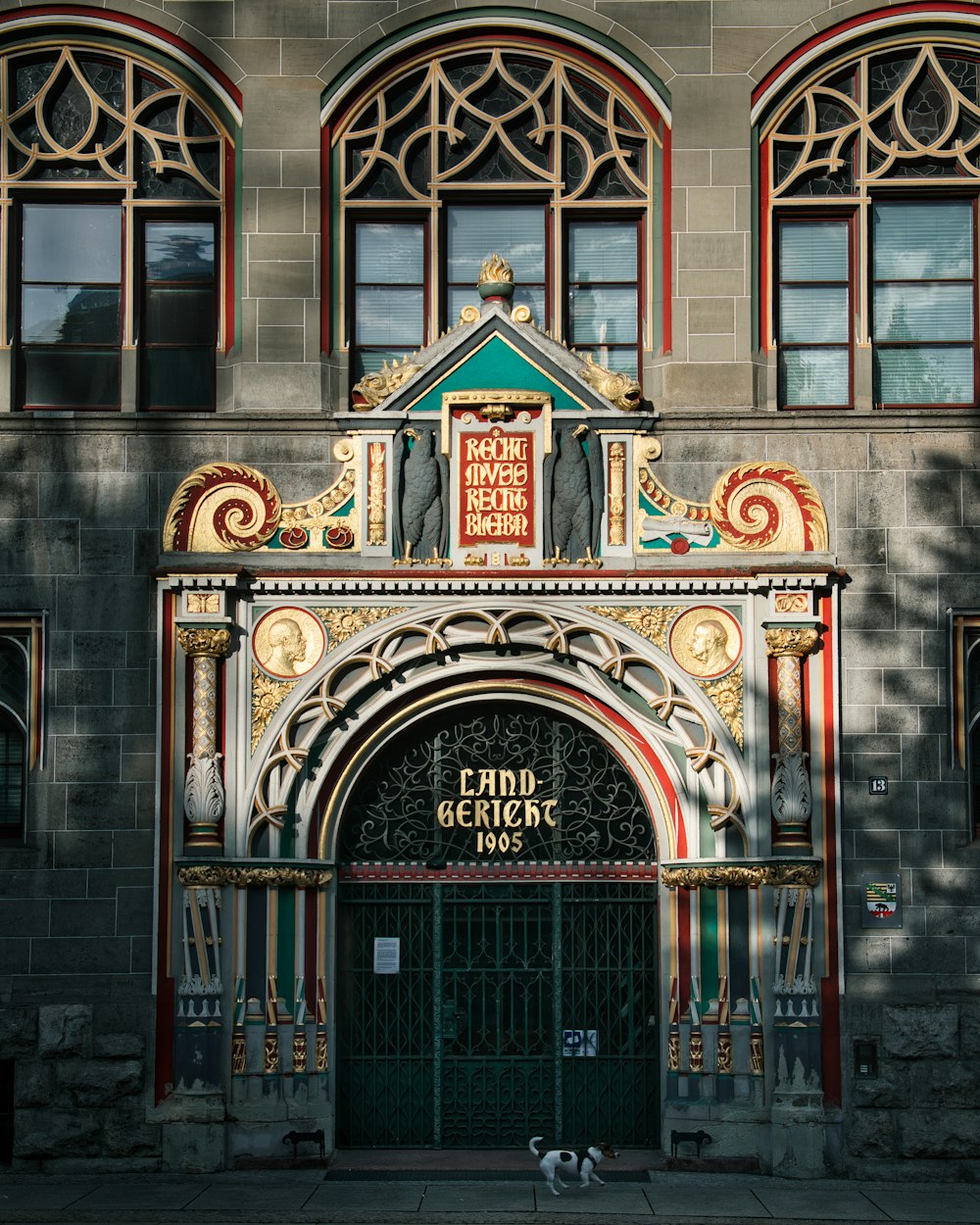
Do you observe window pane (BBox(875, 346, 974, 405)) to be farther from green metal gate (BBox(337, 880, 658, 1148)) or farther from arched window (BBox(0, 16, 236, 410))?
arched window (BBox(0, 16, 236, 410))

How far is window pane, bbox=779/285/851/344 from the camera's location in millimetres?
18984

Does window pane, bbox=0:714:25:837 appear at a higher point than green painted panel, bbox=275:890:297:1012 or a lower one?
higher

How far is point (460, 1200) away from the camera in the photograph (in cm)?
1655

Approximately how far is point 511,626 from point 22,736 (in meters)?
4.39

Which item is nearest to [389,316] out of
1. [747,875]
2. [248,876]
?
[248,876]

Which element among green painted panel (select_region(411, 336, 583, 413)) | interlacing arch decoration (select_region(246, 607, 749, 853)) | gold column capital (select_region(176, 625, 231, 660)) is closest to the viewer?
gold column capital (select_region(176, 625, 231, 660))

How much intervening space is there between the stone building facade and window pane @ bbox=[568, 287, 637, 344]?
4cm

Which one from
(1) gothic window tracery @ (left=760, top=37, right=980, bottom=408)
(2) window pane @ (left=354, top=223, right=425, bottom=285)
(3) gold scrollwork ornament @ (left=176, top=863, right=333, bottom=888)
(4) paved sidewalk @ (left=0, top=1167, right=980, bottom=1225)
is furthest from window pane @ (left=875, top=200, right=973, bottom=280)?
(4) paved sidewalk @ (left=0, top=1167, right=980, bottom=1225)

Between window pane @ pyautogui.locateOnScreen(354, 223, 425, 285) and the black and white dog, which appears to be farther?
window pane @ pyautogui.locateOnScreen(354, 223, 425, 285)

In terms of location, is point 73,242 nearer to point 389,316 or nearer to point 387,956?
point 389,316

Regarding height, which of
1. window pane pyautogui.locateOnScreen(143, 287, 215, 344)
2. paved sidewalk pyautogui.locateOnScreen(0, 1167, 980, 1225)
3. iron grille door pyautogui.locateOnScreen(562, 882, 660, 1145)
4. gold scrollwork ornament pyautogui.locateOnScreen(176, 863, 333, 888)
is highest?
window pane pyautogui.locateOnScreen(143, 287, 215, 344)

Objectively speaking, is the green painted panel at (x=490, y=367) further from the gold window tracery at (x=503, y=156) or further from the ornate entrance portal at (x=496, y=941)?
the ornate entrance portal at (x=496, y=941)

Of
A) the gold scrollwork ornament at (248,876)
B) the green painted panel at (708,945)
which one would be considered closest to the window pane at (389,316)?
the gold scrollwork ornament at (248,876)

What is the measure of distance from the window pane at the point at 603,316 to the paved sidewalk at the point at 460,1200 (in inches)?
289
